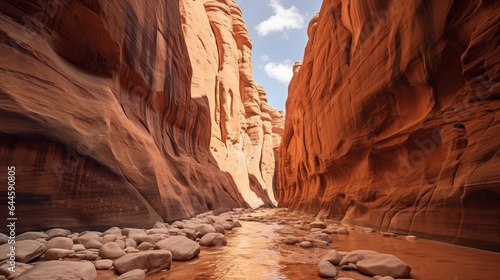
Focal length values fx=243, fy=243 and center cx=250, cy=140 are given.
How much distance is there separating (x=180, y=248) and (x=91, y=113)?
3.72 meters

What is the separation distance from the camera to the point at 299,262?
3525 mm

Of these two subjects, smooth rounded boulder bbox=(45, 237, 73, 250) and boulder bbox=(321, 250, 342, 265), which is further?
boulder bbox=(321, 250, 342, 265)

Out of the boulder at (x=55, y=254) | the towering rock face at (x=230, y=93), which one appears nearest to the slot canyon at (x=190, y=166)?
the boulder at (x=55, y=254)

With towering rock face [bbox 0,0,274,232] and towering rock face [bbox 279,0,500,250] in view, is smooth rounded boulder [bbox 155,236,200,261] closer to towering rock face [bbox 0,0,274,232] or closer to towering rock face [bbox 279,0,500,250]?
towering rock face [bbox 0,0,274,232]

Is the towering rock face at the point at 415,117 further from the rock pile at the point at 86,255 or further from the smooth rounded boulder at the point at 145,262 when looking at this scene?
the smooth rounded boulder at the point at 145,262

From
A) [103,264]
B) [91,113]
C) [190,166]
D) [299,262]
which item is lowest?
[299,262]

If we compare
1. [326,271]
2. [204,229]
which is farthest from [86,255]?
[326,271]

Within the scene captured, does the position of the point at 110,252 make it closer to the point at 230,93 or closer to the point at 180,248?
the point at 180,248

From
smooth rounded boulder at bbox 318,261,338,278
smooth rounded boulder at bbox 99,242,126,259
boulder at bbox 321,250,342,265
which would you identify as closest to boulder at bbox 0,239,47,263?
smooth rounded boulder at bbox 99,242,126,259

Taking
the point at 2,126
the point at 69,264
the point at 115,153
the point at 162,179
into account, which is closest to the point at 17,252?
the point at 69,264

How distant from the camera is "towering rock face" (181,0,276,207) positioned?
23797 millimetres

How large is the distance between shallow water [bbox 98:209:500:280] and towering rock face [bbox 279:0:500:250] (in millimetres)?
811

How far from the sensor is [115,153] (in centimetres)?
554

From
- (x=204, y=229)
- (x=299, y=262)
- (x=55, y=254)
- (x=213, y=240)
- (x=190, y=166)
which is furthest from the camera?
(x=190, y=166)
